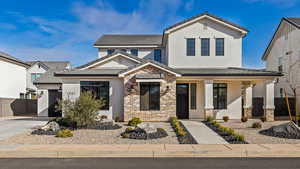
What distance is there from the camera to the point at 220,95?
1695 centimetres

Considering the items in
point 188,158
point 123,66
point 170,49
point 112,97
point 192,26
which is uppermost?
point 192,26

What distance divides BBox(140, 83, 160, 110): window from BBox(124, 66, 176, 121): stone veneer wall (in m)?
0.24

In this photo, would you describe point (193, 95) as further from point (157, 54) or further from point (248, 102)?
point (157, 54)

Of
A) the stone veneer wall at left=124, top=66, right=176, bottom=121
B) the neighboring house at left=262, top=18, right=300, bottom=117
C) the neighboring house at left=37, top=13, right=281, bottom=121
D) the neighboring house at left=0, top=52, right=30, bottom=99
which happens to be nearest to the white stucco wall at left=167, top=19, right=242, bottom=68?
the neighboring house at left=37, top=13, right=281, bottom=121

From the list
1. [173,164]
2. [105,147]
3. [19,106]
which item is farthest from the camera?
[19,106]

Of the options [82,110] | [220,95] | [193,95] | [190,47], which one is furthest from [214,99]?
[82,110]

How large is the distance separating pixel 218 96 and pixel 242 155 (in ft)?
32.9

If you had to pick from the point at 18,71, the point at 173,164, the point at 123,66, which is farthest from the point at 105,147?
the point at 18,71

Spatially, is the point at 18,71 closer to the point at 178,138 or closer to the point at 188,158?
the point at 178,138

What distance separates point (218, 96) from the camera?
16953 millimetres

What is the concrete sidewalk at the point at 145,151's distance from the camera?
7285mm

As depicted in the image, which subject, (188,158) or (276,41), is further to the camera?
(276,41)

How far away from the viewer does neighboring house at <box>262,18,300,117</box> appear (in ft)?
66.6

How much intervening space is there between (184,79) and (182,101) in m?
2.13
